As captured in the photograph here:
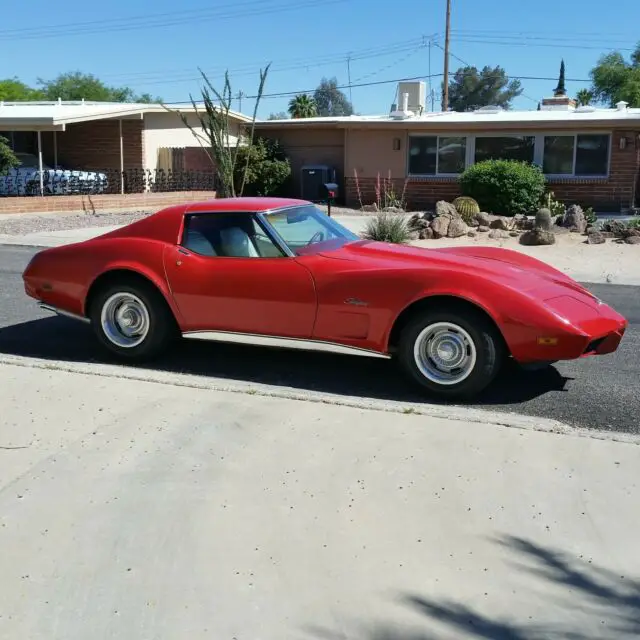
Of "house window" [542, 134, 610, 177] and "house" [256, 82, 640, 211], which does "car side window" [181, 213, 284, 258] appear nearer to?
"house" [256, 82, 640, 211]

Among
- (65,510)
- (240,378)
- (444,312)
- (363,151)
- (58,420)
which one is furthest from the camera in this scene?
(363,151)

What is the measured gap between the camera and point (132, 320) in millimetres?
6391

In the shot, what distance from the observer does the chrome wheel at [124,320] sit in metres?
6.35

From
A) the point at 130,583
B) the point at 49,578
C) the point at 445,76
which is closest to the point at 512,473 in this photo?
the point at 130,583

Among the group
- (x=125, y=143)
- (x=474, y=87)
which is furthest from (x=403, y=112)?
(x=474, y=87)

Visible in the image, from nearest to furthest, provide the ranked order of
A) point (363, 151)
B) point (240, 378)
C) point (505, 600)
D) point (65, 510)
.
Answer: point (505, 600)
point (65, 510)
point (240, 378)
point (363, 151)

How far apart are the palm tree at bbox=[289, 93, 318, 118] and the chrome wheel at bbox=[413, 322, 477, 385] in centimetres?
4905

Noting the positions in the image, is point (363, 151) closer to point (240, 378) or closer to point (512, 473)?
point (240, 378)

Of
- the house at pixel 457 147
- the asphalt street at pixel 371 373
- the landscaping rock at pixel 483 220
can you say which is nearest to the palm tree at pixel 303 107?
the house at pixel 457 147

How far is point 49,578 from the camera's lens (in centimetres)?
327

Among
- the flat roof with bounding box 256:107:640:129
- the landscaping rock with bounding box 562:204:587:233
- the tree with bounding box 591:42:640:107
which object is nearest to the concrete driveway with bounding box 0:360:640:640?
the landscaping rock with bounding box 562:204:587:233

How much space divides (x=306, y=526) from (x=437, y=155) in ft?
73.5

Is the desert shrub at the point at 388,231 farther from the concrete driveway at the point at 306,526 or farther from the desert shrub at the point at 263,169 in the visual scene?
the desert shrub at the point at 263,169

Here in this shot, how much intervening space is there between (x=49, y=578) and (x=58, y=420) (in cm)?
184
